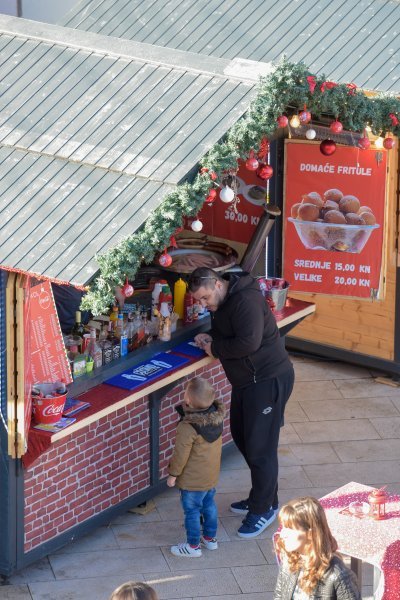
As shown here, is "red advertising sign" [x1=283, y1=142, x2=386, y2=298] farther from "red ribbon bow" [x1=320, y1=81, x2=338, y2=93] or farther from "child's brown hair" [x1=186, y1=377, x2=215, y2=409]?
"child's brown hair" [x1=186, y1=377, x2=215, y2=409]

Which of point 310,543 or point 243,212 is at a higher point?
point 243,212

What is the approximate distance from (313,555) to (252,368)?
259 centimetres

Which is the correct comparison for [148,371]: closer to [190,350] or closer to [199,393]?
[190,350]

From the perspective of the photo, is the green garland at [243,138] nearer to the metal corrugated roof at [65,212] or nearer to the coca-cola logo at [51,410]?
the metal corrugated roof at [65,212]

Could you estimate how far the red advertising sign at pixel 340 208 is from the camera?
9.91 meters

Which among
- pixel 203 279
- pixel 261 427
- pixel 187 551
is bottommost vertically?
pixel 187 551

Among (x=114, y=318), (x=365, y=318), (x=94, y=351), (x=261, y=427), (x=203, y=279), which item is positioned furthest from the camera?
(x=365, y=318)

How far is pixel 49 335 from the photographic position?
296 inches

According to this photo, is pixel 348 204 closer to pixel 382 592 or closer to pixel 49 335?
pixel 49 335

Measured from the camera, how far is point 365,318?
436 inches

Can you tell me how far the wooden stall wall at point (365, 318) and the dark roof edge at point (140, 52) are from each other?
311 cm

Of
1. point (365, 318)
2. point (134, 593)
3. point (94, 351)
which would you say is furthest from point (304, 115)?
point (365, 318)

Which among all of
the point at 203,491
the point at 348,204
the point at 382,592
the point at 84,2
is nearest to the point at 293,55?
the point at 348,204

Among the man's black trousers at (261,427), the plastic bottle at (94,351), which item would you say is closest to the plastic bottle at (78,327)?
the plastic bottle at (94,351)
